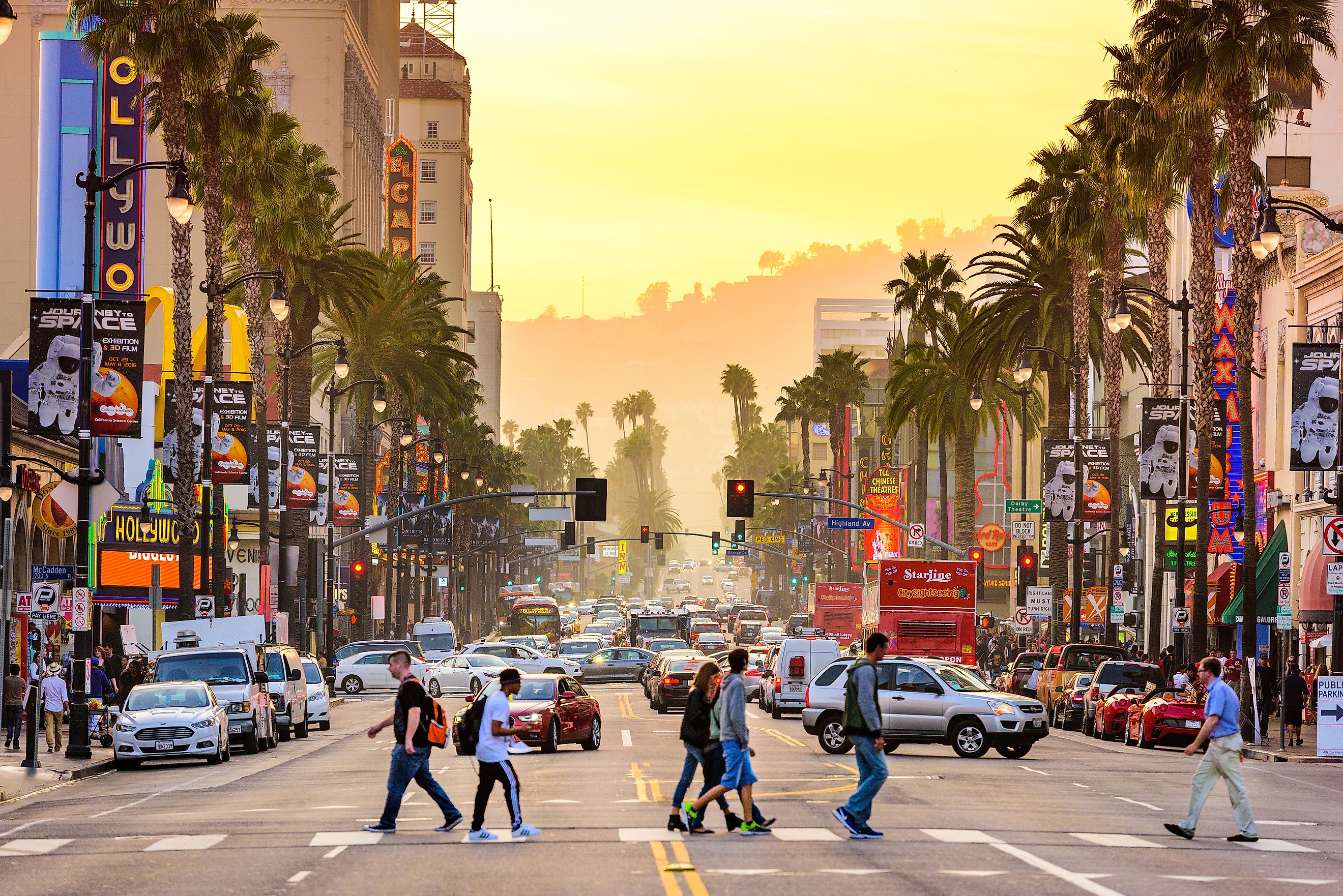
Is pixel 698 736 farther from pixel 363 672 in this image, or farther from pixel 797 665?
pixel 363 672

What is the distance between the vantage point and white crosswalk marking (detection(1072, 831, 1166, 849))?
60.4 ft

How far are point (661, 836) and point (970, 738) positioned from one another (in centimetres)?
1421

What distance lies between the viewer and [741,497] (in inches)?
2687

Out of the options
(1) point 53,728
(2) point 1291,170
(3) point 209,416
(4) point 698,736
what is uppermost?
(2) point 1291,170

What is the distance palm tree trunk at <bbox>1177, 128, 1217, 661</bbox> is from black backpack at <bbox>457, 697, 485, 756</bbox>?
2521 centimetres

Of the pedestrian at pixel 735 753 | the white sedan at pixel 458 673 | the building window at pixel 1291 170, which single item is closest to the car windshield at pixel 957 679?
the pedestrian at pixel 735 753

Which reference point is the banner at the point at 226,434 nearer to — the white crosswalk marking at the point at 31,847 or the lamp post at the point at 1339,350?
the lamp post at the point at 1339,350

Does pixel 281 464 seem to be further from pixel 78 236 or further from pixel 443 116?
pixel 443 116

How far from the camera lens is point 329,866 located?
16.6m

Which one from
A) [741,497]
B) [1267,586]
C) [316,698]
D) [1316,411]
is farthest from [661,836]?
[741,497]

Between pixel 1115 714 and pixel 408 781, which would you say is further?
pixel 1115 714

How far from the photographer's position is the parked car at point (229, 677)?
35.5 metres

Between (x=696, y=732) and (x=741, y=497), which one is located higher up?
(x=741, y=497)

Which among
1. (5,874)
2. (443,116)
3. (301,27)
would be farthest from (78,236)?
(443,116)
